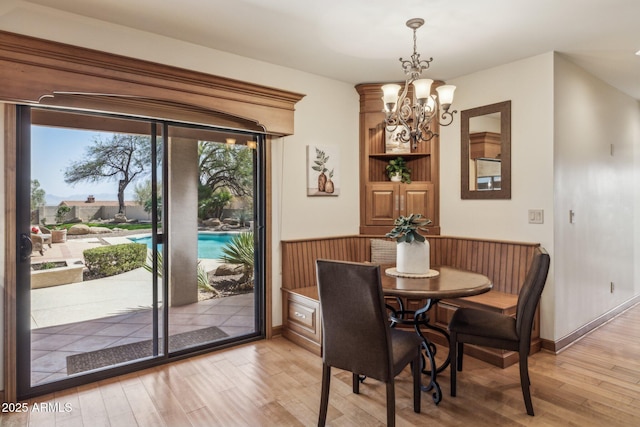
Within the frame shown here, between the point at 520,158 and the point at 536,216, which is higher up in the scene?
the point at 520,158

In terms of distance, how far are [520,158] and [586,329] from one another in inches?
72.0

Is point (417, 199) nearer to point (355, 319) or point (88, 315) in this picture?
point (355, 319)

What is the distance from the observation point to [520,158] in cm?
344

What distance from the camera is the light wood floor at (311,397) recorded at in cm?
223

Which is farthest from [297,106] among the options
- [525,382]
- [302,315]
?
[525,382]

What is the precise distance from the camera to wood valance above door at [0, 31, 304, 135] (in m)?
2.25

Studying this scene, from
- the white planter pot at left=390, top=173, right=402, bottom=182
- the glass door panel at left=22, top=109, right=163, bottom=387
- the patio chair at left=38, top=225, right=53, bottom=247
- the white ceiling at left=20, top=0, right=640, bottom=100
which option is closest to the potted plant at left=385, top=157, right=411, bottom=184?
the white planter pot at left=390, top=173, right=402, bottom=182

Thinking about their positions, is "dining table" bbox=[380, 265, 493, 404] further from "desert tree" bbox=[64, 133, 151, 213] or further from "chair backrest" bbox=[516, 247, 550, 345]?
"desert tree" bbox=[64, 133, 151, 213]

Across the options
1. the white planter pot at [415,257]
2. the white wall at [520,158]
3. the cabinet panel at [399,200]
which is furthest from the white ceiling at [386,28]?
the white planter pot at [415,257]

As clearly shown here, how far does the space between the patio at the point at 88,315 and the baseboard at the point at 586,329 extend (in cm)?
306

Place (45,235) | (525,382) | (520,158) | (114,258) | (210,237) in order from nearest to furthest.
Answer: (525,382)
(45,235)
(114,258)
(210,237)
(520,158)

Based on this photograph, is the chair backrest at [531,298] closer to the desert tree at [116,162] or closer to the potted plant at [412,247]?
the potted plant at [412,247]

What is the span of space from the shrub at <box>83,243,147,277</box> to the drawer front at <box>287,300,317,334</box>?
137 cm

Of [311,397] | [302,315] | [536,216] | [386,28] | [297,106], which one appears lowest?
[311,397]
